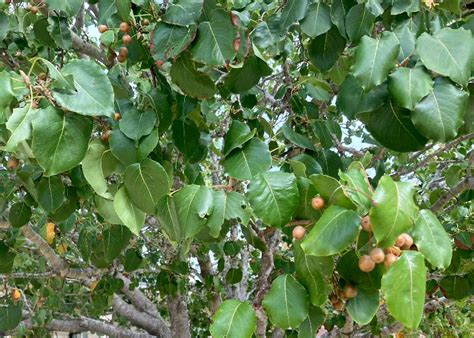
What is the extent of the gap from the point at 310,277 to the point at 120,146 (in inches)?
15.2

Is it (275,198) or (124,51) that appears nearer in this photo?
(275,198)

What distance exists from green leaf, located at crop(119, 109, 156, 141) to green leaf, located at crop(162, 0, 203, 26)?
17cm

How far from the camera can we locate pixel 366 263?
840 mm

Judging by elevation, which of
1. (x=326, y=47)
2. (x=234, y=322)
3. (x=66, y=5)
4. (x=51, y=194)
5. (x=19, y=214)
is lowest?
(x=19, y=214)

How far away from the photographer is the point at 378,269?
0.87 meters

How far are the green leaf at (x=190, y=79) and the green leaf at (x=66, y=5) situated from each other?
20cm

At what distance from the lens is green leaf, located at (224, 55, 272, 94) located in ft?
3.86

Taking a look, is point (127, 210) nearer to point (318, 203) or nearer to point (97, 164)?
point (97, 164)

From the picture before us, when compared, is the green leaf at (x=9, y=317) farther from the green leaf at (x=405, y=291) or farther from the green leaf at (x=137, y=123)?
the green leaf at (x=405, y=291)

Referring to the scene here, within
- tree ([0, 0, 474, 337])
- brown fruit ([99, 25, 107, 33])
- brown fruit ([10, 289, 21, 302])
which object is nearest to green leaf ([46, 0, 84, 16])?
tree ([0, 0, 474, 337])

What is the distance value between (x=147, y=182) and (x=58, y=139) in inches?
7.0

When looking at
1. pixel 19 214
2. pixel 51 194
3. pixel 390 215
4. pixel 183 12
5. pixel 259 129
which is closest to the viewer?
pixel 390 215

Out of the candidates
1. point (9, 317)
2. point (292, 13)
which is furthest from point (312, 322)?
point (9, 317)

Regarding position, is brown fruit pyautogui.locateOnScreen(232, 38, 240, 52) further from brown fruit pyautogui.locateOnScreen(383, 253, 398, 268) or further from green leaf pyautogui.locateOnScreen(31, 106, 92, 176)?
brown fruit pyautogui.locateOnScreen(383, 253, 398, 268)
